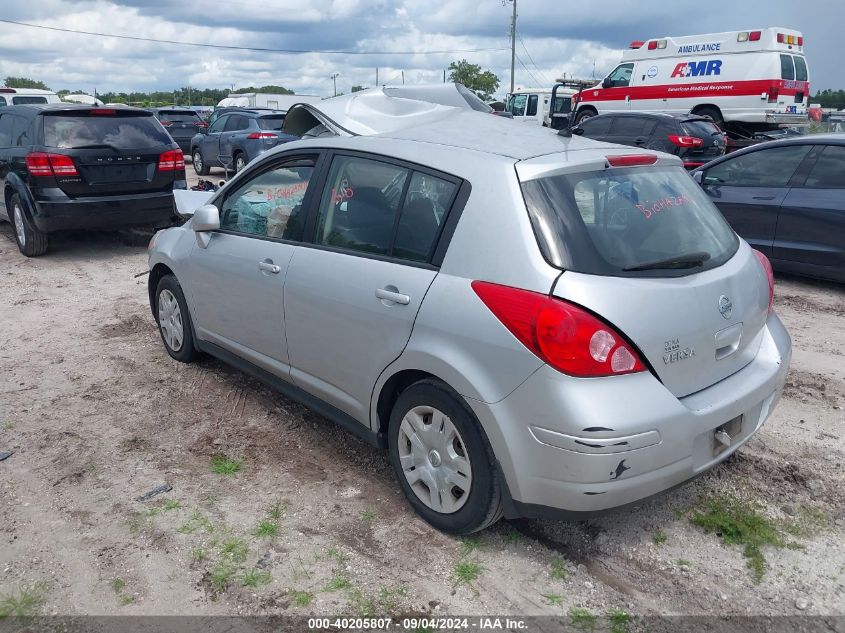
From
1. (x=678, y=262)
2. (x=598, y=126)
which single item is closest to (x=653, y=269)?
(x=678, y=262)

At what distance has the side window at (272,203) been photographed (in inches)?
152

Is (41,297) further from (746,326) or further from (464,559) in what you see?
(746,326)

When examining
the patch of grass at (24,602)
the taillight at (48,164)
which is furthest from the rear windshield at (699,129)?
the patch of grass at (24,602)

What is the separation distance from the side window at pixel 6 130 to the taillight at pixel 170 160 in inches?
73.7

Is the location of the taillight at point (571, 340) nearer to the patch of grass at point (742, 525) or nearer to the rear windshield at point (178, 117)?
the patch of grass at point (742, 525)

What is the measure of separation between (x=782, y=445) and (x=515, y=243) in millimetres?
2211

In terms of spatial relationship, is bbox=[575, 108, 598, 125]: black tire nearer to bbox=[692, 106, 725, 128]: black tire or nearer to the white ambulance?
the white ambulance

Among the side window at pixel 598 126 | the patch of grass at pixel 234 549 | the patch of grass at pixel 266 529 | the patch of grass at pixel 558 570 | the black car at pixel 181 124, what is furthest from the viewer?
the black car at pixel 181 124

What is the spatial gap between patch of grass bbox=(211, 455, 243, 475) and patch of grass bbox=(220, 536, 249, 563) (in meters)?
0.64

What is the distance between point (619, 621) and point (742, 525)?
2.94 ft

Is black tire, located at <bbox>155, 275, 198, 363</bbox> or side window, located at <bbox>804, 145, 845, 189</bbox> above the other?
side window, located at <bbox>804, 145, 845, 189</bbox>

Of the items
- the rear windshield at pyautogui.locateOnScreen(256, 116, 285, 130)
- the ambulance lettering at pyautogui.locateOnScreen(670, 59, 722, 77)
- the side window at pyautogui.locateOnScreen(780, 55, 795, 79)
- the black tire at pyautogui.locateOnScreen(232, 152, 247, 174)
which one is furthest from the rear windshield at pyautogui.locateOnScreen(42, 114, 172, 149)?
the side window at pyautogui.locateOnScreen(780, 55, 795, 79)

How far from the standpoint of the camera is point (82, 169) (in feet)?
27.0

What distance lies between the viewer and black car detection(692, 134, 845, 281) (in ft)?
21.9
